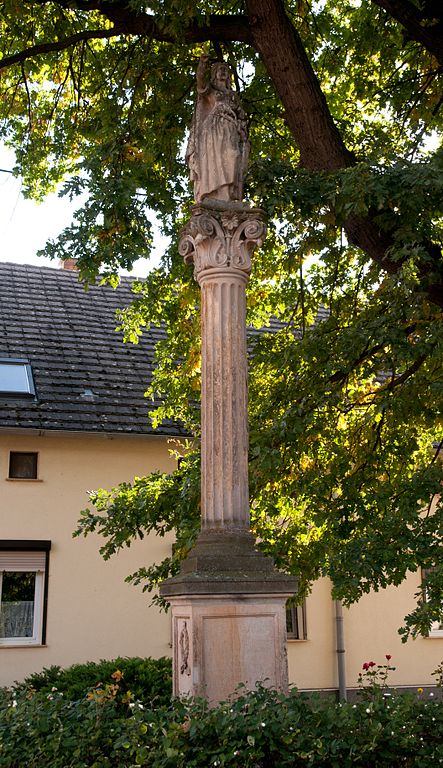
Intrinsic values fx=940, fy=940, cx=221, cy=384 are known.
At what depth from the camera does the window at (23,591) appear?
1484 centimetres

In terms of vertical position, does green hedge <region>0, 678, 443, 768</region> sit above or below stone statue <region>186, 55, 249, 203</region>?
below

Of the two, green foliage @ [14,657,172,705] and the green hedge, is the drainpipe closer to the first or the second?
green foliage @ [14,657,172,705]

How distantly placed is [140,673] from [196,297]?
4.86 m

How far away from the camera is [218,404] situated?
709 cm

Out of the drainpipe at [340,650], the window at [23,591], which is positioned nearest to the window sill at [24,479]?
the window at [23,591]

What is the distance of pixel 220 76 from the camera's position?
318 inches

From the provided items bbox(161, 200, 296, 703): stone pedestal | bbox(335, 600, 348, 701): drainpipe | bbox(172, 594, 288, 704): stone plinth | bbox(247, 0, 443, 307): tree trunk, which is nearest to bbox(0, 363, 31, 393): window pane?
bbox(335, 600, 348, 701): drainpipe

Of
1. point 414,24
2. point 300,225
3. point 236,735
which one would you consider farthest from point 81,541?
point 236,735

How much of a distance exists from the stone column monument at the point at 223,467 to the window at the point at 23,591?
28.2ft

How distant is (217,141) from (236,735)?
483cm

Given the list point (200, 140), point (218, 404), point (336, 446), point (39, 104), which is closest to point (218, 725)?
point (218, 404)

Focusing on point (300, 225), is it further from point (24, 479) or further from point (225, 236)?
point (24, 479)

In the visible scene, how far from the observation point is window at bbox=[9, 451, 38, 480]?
50.5 feet

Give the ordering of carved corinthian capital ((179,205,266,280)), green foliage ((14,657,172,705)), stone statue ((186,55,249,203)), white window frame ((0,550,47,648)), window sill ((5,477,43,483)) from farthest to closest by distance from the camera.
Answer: window sill ((5,477,43,483)) < white window frame ((0,550,47,648)) < green foliage ((14,657,172,705)) < stone statue ((186,55,249,203)) < carved corinthian capital ((179,205,266,280))
